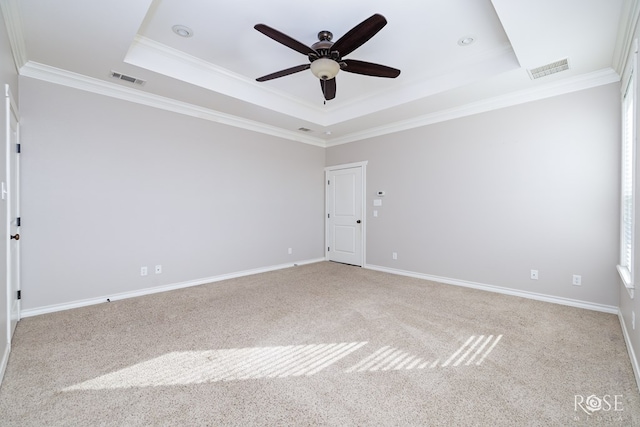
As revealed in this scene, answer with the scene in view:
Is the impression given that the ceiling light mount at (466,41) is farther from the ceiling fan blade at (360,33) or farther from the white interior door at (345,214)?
the white interior door at (345,214)

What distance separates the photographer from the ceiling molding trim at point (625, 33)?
210 centimetres

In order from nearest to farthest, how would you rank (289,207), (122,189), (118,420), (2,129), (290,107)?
(118,420)
(2,129)
(122,189)
(290,107)
(289,207)

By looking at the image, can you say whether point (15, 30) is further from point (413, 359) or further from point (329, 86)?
point (413, 359)

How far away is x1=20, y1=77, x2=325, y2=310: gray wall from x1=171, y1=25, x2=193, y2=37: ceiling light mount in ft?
4.52

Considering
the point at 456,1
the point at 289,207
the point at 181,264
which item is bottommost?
the point at 181,264

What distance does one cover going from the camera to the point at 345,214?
5863 millimetres

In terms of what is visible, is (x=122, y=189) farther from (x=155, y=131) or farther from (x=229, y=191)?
(x=229, y=191)

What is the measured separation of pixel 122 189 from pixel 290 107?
2.67 m

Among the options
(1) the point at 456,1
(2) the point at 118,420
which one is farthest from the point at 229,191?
(1) the point at 456,1

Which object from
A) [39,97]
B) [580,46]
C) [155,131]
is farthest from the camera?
[155,131]

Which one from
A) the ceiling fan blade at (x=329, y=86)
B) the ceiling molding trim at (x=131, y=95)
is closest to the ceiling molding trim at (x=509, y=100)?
the ceiling fan blade at (x=329, y=86)

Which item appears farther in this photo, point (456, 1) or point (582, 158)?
point (582, 158)

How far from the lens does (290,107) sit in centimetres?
452

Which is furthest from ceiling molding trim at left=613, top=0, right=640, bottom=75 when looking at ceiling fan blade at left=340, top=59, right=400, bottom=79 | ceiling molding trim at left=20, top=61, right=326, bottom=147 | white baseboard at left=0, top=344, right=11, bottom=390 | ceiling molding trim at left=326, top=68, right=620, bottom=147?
white baseboard at left=0, top=344, right=11, bottom=390
